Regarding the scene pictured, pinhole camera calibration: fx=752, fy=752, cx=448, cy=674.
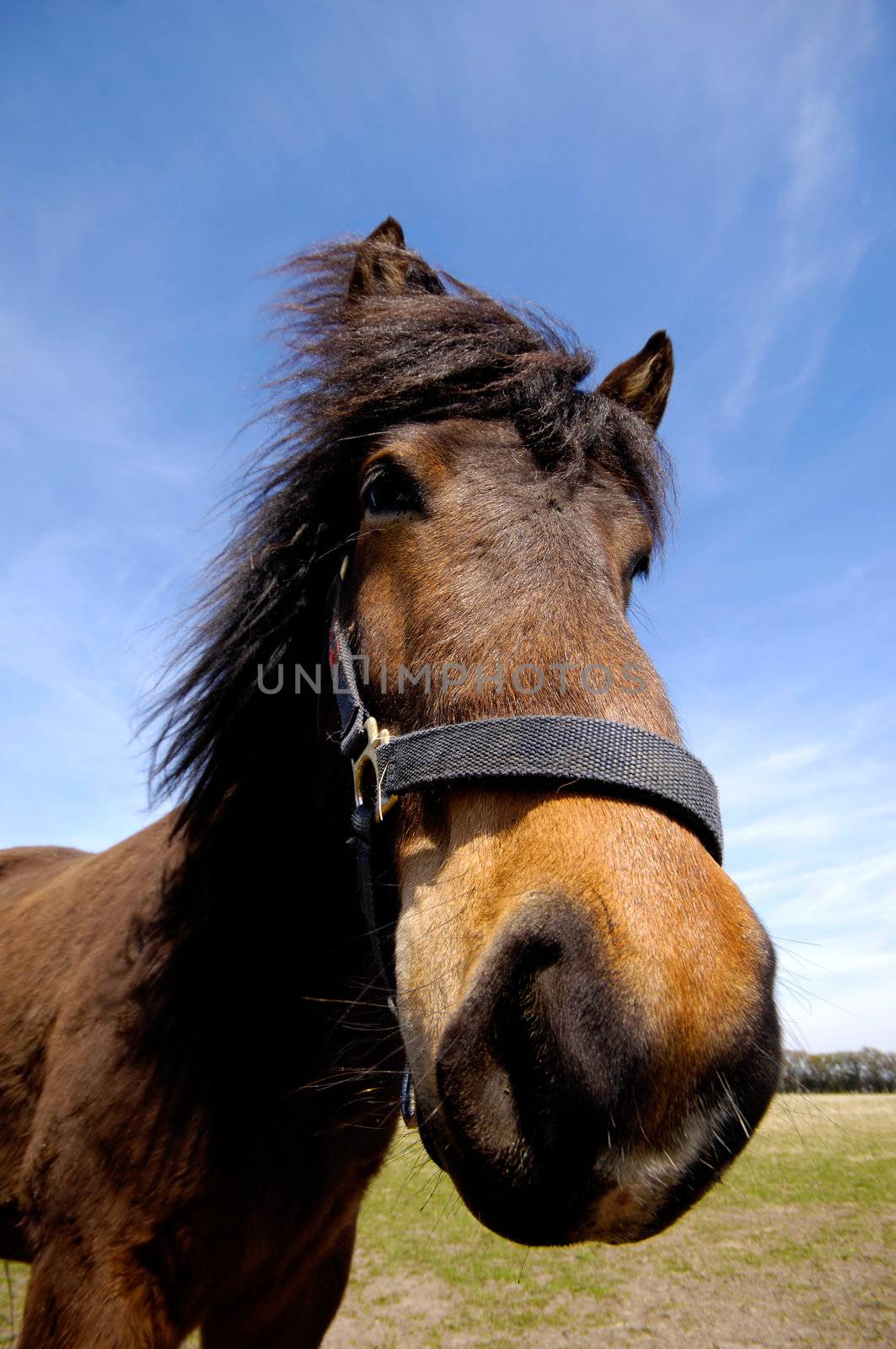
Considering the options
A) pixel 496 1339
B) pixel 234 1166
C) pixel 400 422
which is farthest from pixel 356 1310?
pixel 400 422

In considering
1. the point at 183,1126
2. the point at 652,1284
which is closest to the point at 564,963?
the point at 183,1126

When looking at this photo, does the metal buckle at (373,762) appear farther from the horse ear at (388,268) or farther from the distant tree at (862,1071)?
the distant tree at (862,1071)

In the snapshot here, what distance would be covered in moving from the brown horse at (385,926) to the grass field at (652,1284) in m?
2.37

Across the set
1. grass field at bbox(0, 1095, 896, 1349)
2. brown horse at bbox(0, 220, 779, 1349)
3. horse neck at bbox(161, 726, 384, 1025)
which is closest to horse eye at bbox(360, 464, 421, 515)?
brown horse at bbox(0, 220, 779, 1349)

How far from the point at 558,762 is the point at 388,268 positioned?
89.6 inches

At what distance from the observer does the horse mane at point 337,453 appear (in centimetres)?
222

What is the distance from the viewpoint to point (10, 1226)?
2.52 metres

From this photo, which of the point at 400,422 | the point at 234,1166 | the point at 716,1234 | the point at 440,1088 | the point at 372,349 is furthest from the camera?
the point at 716,1234

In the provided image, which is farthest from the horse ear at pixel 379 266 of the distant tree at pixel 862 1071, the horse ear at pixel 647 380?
the distant tree at pixel 862 1071

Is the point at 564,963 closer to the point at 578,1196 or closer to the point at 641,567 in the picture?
the point at 578,1196

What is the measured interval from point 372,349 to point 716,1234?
9.96m

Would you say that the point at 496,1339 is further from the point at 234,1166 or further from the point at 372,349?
the point at 372,349

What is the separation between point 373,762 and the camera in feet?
5.87

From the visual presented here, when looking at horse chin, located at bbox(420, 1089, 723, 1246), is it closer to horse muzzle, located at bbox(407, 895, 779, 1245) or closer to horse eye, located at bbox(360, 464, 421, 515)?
horse muzzle, located at bbox(407, 895, 779, 1245)
